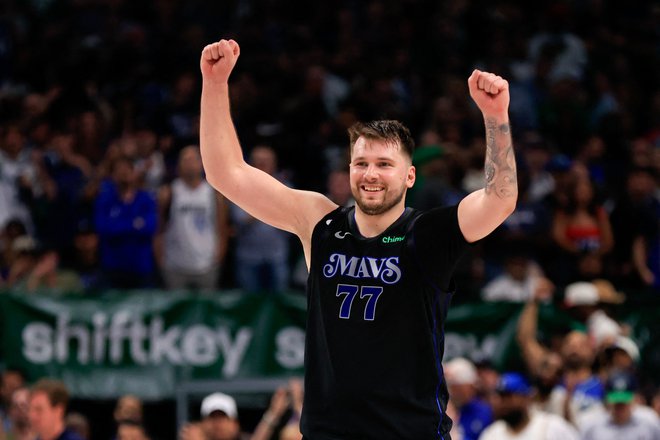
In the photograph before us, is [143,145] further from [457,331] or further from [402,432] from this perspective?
[402,432]

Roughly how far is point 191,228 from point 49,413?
14.7 feet

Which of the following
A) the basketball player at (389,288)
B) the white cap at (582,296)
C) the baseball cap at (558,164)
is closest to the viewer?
the basketball player at (389,288)

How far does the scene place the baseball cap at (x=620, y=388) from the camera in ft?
34.9

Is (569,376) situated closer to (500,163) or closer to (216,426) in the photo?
Answer: (216,426)

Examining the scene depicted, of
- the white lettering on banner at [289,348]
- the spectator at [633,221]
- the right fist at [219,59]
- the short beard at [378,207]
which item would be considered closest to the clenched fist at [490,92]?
the short beard at [378,207]

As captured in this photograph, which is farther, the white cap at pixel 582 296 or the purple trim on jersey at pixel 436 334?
the white cap at pixel 582 296

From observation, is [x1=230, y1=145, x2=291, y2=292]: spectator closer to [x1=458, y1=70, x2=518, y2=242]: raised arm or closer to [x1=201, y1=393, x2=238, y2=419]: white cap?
[x1=201, y1=393, x2=238, y2=419]: white cap

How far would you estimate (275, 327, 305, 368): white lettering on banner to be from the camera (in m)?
13.0

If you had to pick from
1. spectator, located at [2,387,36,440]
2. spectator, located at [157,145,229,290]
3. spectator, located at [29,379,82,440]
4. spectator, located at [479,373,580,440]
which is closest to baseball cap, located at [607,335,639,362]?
spectator, located at [479,373,580,440]

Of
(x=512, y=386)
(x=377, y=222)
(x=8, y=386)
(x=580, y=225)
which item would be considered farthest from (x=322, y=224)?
(x=580, y=225)

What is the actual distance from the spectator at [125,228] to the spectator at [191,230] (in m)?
0.23

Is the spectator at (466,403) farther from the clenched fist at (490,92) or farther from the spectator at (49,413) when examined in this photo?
the clenched fist at (490,92)

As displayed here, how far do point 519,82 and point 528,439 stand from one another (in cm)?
768

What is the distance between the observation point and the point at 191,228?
13.7m
